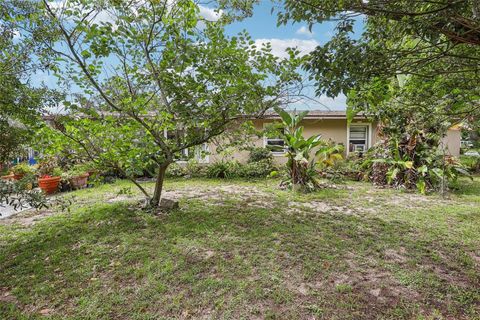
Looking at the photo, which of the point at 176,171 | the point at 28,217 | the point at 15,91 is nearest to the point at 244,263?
the point at 15,91

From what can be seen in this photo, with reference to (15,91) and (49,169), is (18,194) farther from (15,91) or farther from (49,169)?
(49,169)

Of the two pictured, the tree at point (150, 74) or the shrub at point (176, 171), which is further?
the shrub at point (176, 171)

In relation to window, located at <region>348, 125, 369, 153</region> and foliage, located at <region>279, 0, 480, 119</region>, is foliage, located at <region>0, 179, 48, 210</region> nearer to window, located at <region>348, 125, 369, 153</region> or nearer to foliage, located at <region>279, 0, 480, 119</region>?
foliage, located at <region>279, 0, 480, 119</region>

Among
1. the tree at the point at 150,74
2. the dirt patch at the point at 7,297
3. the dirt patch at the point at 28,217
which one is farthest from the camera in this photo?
the dirt patch at the point at 28,217

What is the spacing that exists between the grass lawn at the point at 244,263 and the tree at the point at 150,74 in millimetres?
1572

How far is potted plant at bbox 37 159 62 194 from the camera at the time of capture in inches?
347

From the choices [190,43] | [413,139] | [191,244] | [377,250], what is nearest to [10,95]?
[190,43]

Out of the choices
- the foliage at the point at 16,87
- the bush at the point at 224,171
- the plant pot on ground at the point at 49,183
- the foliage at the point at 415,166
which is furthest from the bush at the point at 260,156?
the foliage at the point at 16,87

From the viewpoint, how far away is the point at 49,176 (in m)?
9.27

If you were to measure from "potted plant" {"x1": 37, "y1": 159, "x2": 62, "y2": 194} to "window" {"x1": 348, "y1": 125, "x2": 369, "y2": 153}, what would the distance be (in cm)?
1220

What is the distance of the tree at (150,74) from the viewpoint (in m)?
4.23

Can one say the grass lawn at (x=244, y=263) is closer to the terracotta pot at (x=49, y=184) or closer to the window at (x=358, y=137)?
the terracotta pot at (x=49, y=184)

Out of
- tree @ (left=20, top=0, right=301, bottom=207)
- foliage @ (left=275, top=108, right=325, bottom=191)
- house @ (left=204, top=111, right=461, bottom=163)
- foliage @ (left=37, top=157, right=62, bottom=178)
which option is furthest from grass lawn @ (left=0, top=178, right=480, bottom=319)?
house @ (left=204, top=111, right=461, bottom=163)

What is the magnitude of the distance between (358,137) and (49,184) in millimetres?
12849
